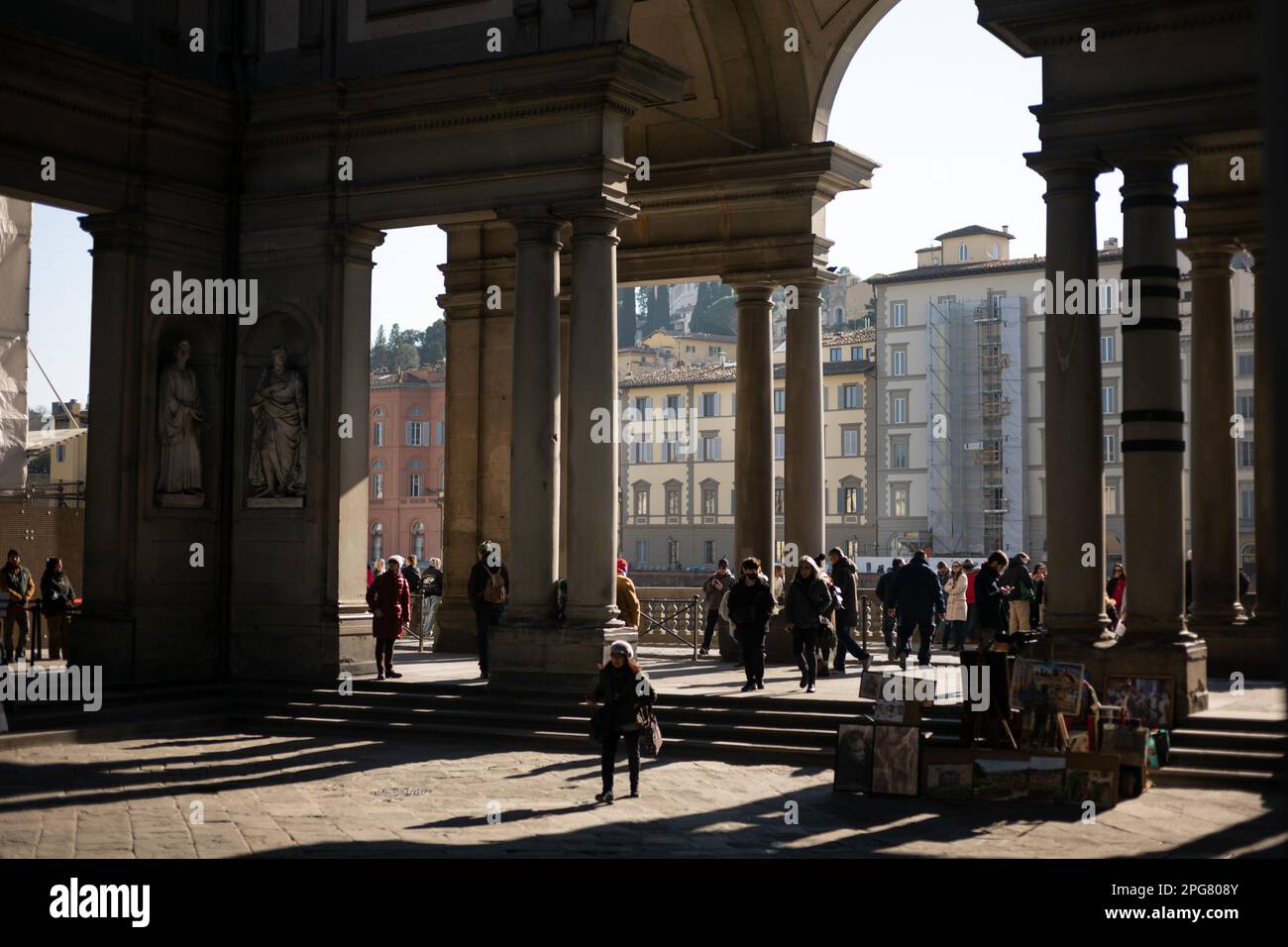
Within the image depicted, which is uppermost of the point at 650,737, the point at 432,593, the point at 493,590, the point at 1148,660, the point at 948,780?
the point at 493,590

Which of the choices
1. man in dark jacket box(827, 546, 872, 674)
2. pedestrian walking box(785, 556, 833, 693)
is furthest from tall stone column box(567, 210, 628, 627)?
man in dark jacket box(827, 546, 872, 674)

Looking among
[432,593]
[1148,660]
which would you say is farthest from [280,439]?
[1148,660]

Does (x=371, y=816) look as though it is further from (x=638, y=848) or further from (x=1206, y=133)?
(x=1206, y=133)

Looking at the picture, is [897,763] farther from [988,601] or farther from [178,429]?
[178,429]

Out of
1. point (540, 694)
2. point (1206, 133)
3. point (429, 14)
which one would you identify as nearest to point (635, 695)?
point (540, 694)

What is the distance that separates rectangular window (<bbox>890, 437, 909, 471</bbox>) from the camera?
80812 mm

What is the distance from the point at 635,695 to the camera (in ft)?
41.5

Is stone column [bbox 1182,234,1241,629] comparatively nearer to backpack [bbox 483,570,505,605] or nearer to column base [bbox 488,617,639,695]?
column base [bbox 488,617,639,695]

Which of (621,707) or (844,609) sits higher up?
(844,609)

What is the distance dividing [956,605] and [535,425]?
30.3 ft

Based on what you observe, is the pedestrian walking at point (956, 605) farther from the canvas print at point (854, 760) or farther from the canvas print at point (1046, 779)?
the canvas print at point (1046, 779)

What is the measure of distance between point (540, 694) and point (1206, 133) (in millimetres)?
9053

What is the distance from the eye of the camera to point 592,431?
675 inches

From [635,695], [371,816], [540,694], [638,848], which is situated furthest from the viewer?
[540,694]
